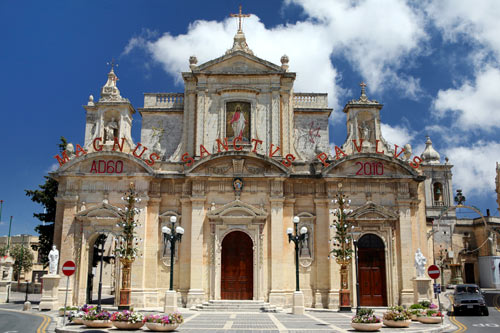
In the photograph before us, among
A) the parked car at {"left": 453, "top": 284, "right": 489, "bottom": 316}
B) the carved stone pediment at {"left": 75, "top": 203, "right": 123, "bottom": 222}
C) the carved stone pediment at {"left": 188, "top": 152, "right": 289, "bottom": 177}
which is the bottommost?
the parked car at {"left": 453, "top": 284, "right": 489, "bottom": 316}

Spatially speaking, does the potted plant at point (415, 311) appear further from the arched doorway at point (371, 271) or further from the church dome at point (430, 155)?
the church dome at point (430, 155)

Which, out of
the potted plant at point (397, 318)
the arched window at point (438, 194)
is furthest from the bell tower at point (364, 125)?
the arched window at point (438, 194)

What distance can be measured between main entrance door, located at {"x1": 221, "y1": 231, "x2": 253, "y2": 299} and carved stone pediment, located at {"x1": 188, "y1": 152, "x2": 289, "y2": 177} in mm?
4216

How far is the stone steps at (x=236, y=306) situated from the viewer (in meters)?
30.8

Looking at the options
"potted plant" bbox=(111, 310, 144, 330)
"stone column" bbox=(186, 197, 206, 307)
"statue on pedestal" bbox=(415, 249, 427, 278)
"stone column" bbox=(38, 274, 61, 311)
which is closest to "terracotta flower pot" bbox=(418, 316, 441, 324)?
"statue on pedestal" bbox=(415, 249, 427, 278)

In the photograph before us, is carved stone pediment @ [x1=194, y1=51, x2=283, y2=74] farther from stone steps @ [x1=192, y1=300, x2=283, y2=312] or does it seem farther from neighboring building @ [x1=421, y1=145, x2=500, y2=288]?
neighboring building @ [x1=421, y1=145, x2=500, y2=288]

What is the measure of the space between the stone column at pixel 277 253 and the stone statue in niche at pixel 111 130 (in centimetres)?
1355

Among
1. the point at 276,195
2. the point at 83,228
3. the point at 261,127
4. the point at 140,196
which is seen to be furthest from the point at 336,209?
the point at 83,228

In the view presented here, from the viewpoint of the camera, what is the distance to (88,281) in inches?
1358

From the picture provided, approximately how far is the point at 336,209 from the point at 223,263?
852 centimetres

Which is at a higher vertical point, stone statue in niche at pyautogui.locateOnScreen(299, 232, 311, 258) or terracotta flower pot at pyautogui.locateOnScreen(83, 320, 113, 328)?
stone statue in niche at pyautogui.locateOnScreen(299, 232, 311, 258)

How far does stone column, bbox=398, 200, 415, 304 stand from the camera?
32875mm

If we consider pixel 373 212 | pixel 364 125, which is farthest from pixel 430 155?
pixel 373 212

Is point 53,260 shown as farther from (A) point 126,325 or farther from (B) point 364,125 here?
(B) point 364,125
